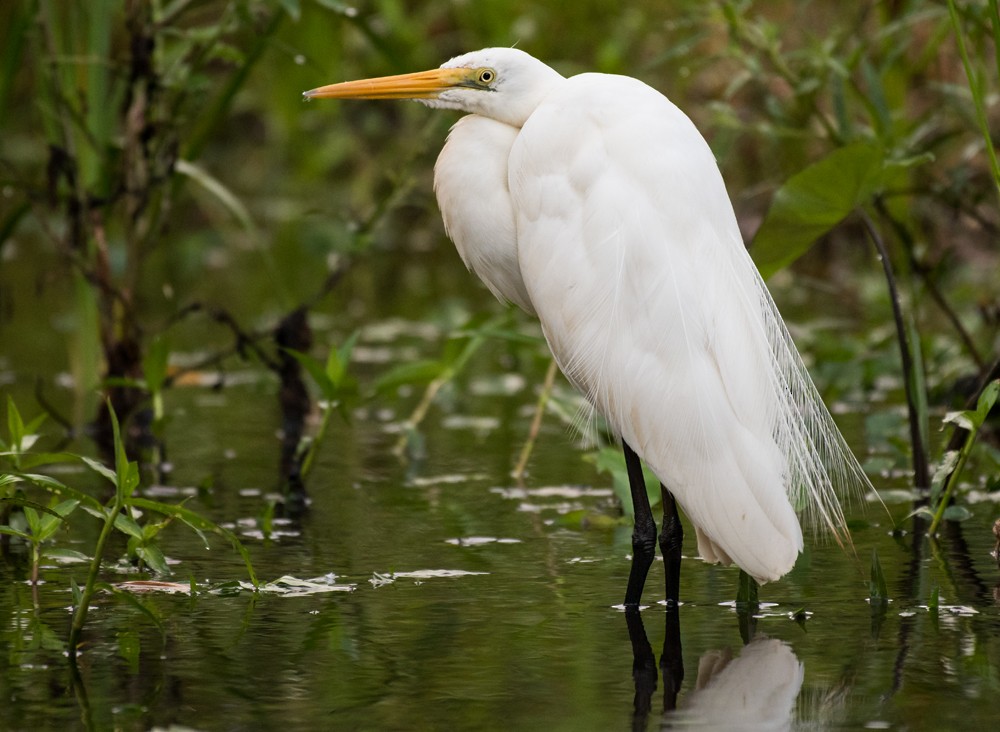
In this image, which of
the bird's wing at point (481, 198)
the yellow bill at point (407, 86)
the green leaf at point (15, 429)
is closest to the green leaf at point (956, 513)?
the bird's wing at point (481, 198)

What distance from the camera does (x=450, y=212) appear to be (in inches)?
137

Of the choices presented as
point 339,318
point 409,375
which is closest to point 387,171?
point 409,375

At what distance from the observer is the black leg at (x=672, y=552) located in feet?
10.4

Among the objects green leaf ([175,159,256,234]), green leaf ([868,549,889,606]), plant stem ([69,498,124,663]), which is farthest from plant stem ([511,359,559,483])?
plant stem ([69,498,124,663])

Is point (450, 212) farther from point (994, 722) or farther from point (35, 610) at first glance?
point (994, 722)

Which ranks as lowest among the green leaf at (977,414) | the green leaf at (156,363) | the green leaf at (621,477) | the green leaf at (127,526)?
the green leaf at (621,477)

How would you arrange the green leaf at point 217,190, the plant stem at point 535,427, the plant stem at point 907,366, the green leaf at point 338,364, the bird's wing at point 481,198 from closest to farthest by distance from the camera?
the bird's wing at point 481,198
the plant stem at point 907,366
the green leaf at point 338,364
the plant stem at point 535,427
the green leaf at point 217,190

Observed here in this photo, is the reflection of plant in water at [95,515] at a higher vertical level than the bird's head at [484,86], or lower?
lower

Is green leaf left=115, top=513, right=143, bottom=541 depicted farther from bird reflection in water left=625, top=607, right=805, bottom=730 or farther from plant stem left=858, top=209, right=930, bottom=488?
plant stem left=858, top=209, right=930, bottom=488

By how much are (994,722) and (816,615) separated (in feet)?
A: 2.23

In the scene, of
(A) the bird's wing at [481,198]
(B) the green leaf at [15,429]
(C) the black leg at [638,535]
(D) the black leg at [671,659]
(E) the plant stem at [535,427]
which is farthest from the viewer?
(E) the plant stem at [535,427]

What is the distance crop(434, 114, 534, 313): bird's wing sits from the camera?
341cm

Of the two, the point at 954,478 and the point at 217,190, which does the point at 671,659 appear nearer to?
the point at 954,478

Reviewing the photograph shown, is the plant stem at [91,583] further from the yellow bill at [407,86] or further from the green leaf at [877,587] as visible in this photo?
the green leaf at [877,587]
